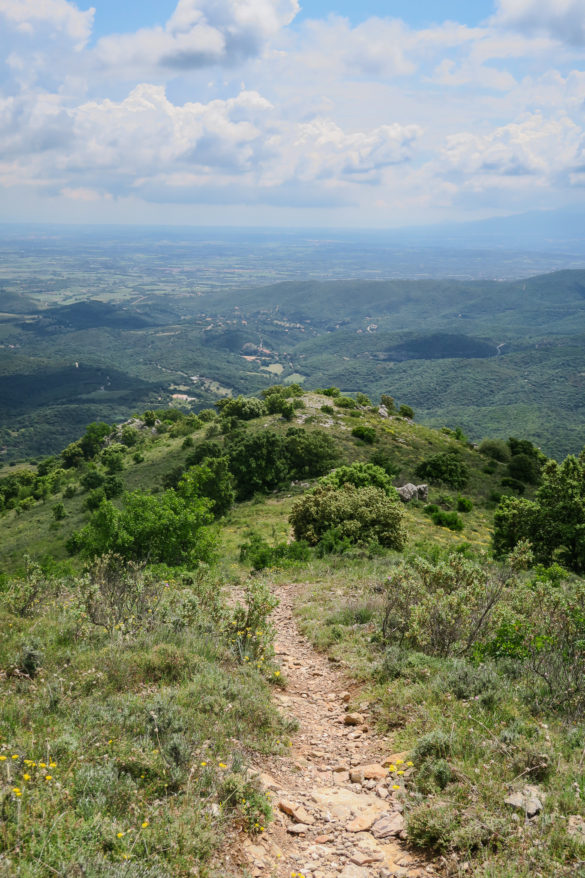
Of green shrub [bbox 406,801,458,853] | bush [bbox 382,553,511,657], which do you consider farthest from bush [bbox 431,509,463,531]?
green shrub [bbox 406,801,458,853]

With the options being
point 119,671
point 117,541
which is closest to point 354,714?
point 119,671

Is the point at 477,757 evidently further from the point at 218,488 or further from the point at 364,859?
the point at 218,488

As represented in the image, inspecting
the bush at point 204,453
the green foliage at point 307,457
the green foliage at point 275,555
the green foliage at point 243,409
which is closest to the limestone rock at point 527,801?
the green foliage at point 275,555

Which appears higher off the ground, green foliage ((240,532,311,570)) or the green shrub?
the green shrub

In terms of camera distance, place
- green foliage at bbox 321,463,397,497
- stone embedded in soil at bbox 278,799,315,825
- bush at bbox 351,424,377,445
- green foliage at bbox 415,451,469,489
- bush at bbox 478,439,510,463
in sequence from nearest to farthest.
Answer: stone embedded in soil at bbox 278,799,315,825
green foliage at bbox 321,463,397,497
green foliage at bbox 415,451,469,489
bush at bbox 351,424,377,445
bush at bbox 478,439,510,463

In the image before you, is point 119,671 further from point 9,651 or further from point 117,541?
point 117,541

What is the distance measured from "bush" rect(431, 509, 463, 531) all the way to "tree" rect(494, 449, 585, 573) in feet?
23.3

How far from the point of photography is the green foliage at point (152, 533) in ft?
55.2

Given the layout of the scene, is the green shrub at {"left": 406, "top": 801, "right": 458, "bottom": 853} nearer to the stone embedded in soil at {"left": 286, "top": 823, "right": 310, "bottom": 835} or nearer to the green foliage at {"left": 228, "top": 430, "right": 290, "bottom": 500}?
the stone embedded in soil at {"left": 286, "top": 823, "right": 310, "bottom": 835}

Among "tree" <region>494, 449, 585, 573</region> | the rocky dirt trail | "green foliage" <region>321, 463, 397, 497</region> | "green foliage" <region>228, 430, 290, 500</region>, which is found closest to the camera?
the rocky dirt trail

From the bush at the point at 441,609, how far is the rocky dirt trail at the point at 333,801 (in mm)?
1548

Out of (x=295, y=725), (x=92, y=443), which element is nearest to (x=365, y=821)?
(x=295, y=725)

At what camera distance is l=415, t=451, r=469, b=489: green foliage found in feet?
121

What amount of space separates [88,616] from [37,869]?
17.0 ft
